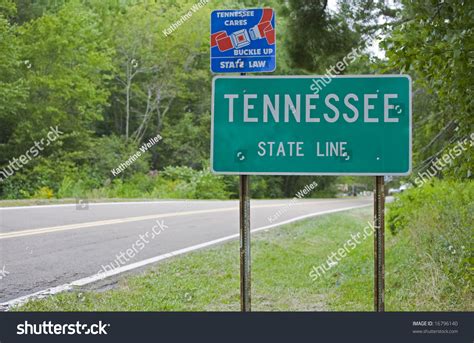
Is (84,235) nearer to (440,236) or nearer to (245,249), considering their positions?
(440,236)

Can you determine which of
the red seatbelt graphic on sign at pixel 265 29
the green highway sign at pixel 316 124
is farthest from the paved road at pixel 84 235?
the red seatbelt graphic on sign at pixel 265 29

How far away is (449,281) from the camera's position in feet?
16.5

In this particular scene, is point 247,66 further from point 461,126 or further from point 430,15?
point 461,126

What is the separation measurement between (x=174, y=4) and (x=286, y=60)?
44.5ft

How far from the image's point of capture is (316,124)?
2773mm

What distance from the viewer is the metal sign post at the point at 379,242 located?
274cm

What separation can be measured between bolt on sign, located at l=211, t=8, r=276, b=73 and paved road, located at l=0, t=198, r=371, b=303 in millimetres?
3078

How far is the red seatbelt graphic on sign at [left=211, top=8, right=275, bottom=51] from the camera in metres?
2.93

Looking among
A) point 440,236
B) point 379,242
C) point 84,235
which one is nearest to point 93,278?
point 84,235

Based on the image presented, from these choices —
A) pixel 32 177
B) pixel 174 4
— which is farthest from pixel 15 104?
pixel 174 4

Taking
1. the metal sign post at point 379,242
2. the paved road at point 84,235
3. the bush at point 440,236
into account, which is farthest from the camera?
the paved road at point 84,235

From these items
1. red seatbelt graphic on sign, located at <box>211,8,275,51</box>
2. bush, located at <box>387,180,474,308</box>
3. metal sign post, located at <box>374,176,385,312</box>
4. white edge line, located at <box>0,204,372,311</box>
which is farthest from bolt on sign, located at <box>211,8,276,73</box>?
white edge line, located at <box>0,204,372,311</box>

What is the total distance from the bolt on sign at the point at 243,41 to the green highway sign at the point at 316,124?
20 centimetres

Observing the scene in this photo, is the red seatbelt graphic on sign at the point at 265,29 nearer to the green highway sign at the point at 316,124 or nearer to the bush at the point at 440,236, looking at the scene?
the green highway sign at the point at 316,124
